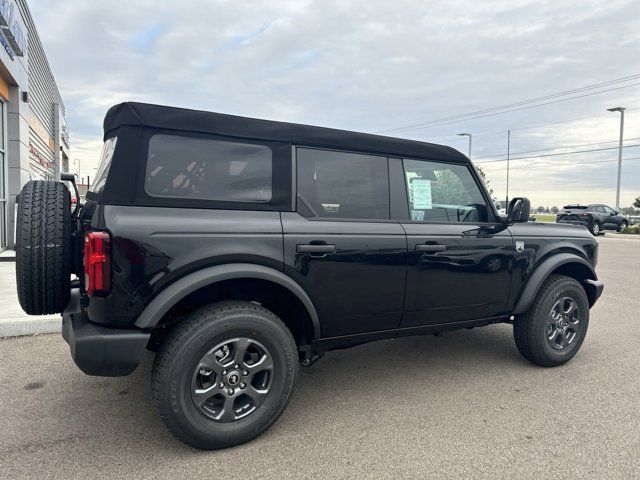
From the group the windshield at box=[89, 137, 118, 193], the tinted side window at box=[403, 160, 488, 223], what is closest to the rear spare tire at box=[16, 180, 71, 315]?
the windshield at box=[89, 137, 118, 193]

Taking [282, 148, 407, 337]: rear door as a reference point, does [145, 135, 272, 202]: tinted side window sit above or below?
above

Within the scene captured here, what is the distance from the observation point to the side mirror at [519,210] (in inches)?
148

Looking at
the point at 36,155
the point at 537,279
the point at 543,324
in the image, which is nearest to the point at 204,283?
the point at 537,279

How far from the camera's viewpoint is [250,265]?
2.71 m

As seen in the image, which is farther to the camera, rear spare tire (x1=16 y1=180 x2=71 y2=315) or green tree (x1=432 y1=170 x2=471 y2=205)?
green tree (x1=432 y1=170 x2=471 y2=205)

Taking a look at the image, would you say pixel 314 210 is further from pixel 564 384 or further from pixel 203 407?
pixel 564 384

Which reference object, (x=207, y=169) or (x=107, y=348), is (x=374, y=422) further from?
(x=207, y=169)

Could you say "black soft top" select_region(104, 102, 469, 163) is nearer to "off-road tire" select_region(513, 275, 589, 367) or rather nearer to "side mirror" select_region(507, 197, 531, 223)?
"side mirror" select_region(507, 197, 531, 223)

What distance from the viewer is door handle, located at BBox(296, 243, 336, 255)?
Result: 2861 mm

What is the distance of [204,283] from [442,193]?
6.70ft

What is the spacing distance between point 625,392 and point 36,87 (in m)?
18.5

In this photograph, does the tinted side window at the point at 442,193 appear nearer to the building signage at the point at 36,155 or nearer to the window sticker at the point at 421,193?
the window sticker at the point at 421,193

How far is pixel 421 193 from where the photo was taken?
3557mm

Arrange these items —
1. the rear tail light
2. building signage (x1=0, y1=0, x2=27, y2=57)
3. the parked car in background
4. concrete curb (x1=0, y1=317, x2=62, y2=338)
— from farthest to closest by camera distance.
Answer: the parked car in background, building signage (x1=0, y1=0, x2=27, y2=57), concrete curb (x1=0, y1=317, x2=62, y2=338), the rear tail light
